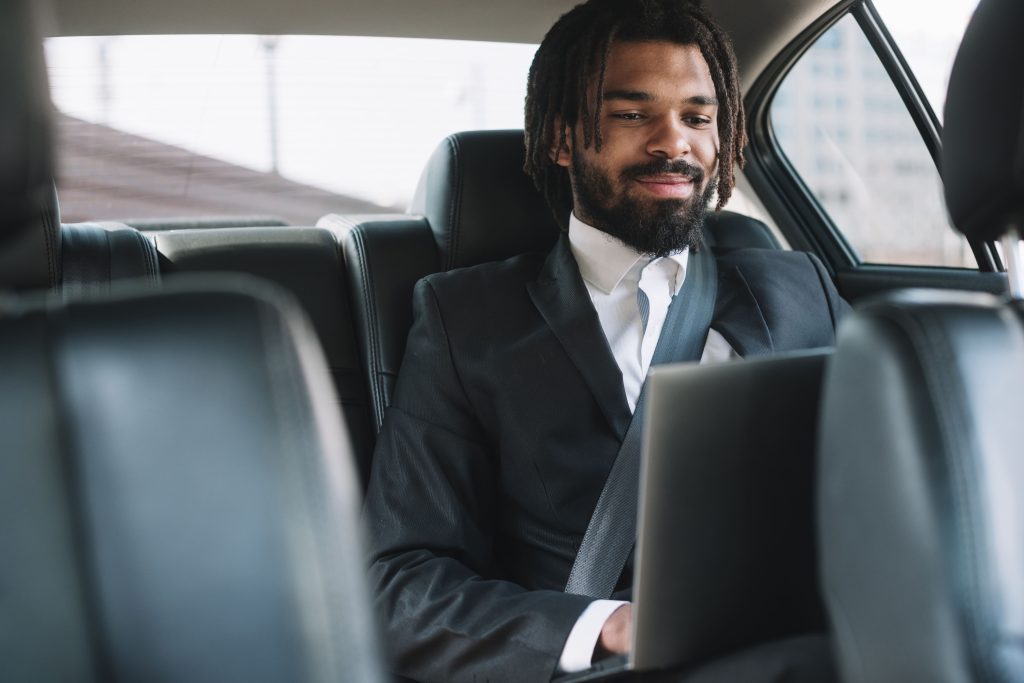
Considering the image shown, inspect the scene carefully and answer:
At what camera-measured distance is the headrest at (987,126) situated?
1.01 meters

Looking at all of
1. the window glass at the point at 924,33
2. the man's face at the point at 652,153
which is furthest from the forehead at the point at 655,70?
the window glass at the point at 924,33

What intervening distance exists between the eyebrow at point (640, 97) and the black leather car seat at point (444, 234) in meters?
0.23

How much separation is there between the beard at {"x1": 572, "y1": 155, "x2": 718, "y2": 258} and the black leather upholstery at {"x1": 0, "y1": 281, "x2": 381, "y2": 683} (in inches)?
42.8

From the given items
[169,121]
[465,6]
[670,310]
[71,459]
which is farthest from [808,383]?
[169,121]

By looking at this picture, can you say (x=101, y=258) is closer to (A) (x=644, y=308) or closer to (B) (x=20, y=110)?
(A) (x=644, y=308)

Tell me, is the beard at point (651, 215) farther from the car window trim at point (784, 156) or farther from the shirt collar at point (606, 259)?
the car window trim at point (784, 156)

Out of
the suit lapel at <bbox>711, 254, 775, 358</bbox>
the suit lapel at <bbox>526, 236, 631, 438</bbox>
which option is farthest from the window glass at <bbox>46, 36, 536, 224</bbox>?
the suit lapel at <bbox>711, 254, 775, 358</bbox>

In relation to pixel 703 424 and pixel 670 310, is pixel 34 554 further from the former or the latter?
pixel 670 310

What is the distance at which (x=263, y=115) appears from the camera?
2.37m

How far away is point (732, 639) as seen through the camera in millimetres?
969

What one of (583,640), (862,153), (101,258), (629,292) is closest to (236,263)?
(101,258)

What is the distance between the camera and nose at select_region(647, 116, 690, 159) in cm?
177

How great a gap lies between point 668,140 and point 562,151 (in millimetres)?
233

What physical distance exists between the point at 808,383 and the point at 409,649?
2.49 feet
